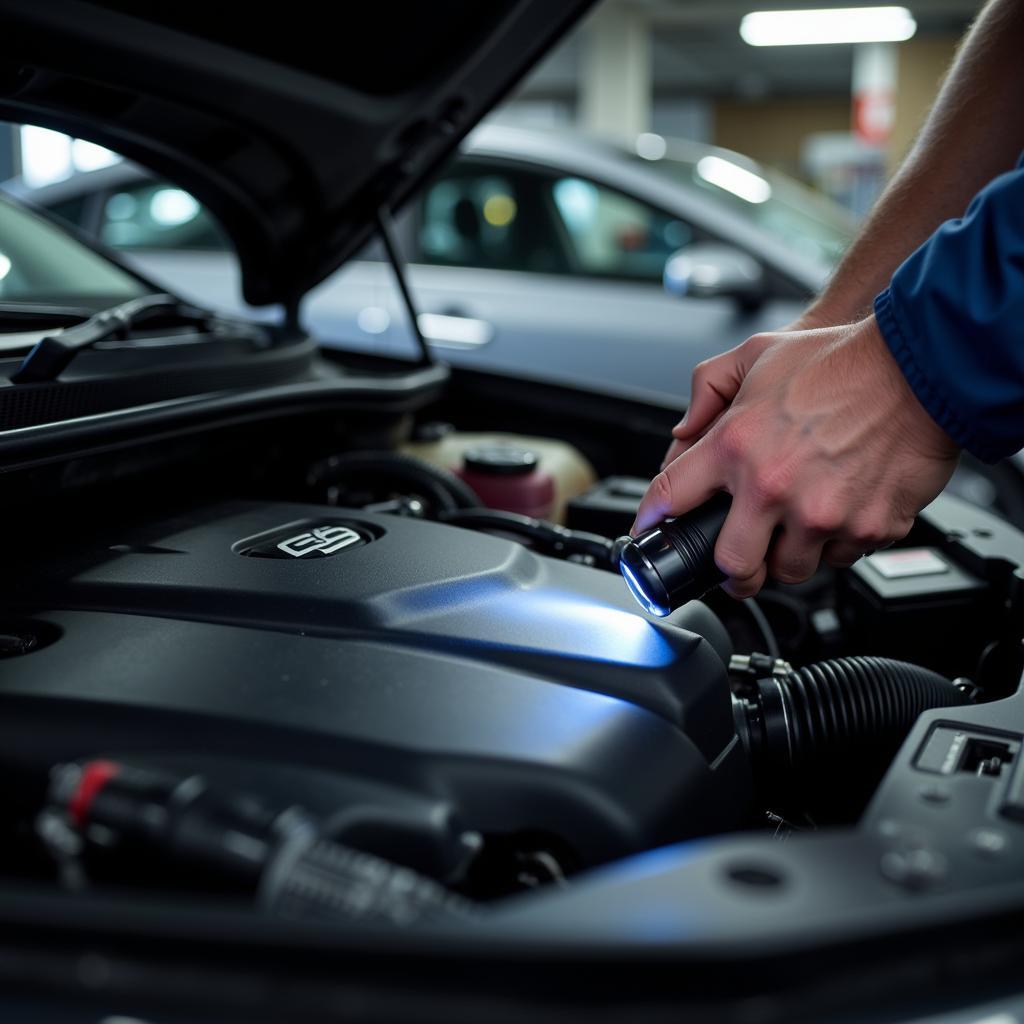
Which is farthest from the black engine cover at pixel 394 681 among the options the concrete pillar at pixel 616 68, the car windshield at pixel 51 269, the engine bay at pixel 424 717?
the concrete pillar at pixel 616 68

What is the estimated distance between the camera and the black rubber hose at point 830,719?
0.93 metres

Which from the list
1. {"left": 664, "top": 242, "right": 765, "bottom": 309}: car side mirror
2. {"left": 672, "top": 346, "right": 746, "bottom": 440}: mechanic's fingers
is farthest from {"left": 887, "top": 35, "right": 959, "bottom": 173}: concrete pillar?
{"left": 672, "top": 346, "right": 746, "bottom": 440}: mechanic's fingers

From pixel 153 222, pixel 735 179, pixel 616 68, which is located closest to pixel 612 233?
pixel 735 179

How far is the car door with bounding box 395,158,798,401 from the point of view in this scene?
10.4ft

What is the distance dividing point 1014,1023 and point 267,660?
52 cm

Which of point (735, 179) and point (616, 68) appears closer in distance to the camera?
point (735, 179)

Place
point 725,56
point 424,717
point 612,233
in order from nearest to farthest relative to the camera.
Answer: point 424,717, point 612,233, point 725,56

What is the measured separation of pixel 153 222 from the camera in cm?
384

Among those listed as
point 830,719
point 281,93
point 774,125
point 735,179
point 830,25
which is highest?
point 830,25

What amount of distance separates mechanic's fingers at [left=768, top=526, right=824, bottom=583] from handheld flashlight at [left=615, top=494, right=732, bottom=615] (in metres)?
0.05

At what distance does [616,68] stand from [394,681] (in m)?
11.2

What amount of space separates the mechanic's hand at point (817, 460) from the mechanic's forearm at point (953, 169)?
0.30 metres

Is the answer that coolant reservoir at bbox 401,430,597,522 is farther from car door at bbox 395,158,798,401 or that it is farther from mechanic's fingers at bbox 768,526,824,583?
car door at bbox 395,158,798,401

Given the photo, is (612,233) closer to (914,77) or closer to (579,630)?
(579,630)
